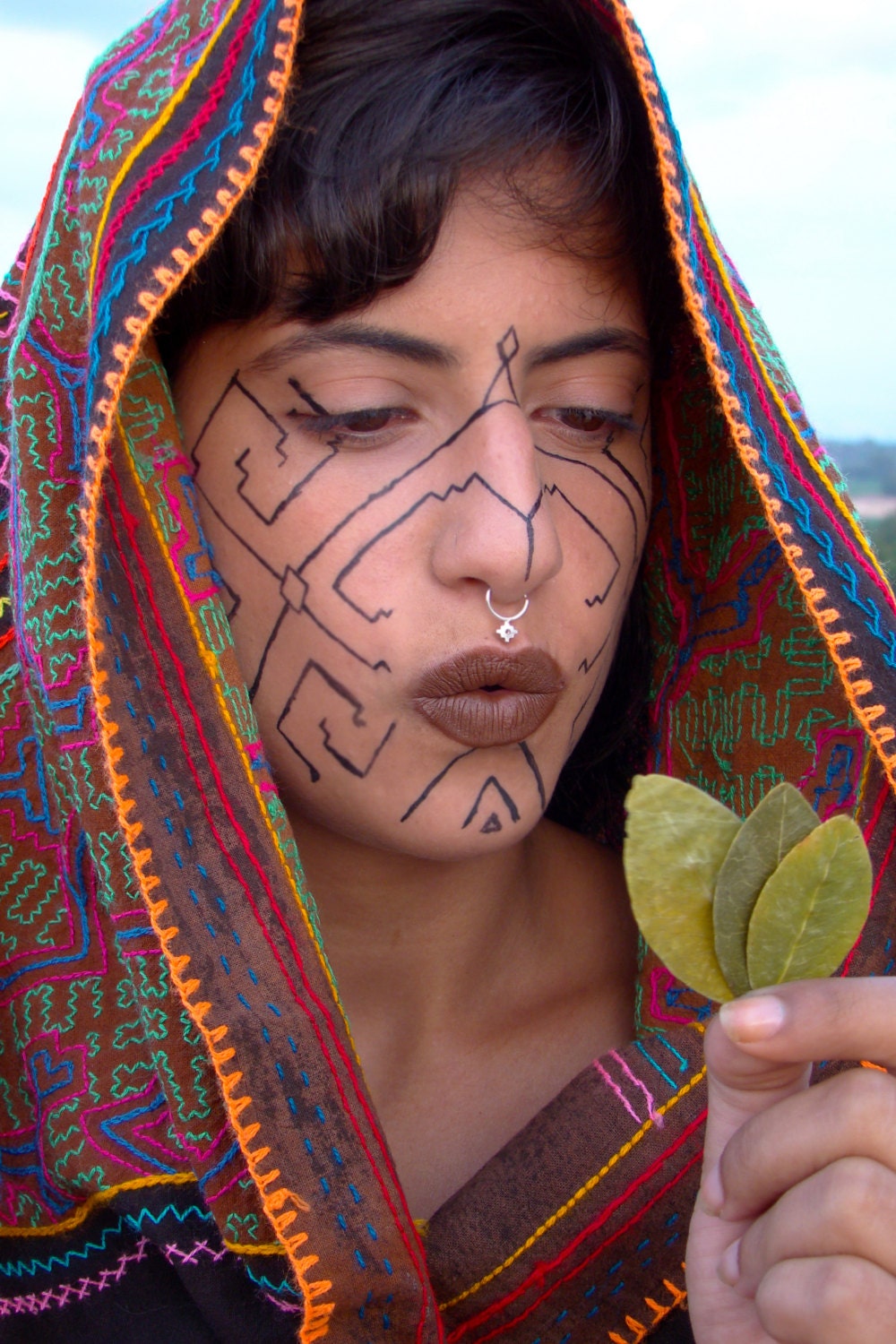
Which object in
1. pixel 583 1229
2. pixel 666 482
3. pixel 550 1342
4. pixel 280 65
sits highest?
pixel 280 65

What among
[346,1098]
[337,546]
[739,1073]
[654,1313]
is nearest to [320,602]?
[337,546]

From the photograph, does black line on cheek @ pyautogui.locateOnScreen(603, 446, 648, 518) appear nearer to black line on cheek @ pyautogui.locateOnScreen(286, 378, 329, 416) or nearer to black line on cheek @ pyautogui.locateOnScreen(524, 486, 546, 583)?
black line on cheek @ pyautogui.locateOnScreen(524, 486, 546, 583)

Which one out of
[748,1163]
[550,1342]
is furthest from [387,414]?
[550,1342]

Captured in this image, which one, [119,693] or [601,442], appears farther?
[601,442]

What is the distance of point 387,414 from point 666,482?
0.53 m

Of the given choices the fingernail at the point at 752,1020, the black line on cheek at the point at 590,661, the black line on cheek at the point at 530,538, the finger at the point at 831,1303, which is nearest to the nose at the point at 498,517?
the black line on cheek at the point at 530,538

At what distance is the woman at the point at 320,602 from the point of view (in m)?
1.12

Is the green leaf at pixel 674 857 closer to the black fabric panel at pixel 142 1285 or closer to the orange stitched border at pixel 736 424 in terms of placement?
the orange stitched border at pixel 736 424

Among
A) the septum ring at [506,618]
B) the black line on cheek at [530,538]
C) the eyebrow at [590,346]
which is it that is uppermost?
the eyebrow at [590,346]

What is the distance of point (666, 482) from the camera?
1563 mm

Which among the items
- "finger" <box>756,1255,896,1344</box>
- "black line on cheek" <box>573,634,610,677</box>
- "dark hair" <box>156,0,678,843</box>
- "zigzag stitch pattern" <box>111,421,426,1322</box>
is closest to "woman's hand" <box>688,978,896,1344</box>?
"finger" <box>756,1255,896,1344</box>

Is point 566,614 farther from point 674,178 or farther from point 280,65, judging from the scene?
point 280,65

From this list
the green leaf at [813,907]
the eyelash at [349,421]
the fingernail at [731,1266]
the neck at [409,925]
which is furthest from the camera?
the neck at [409,925]

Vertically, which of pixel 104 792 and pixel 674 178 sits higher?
pixel 674 178
